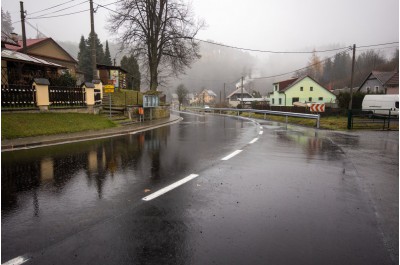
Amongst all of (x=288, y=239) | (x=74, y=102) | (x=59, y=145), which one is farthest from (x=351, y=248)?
(x=74, y=102)

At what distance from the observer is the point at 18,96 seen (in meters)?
14.6

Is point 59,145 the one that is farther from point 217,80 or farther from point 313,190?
point 217,80

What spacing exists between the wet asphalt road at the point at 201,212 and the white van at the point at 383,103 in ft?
91.1

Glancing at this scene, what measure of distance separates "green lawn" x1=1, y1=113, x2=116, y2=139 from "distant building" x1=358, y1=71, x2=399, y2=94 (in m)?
42.4

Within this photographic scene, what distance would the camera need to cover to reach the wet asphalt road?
3117mm

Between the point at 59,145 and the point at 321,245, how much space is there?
10.2m

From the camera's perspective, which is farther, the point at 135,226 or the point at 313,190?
the point at 313,190

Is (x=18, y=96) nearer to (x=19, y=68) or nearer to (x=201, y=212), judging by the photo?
(x=19, y=68)

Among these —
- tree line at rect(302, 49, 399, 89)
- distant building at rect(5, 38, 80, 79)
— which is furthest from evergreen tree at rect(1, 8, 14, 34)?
tree line at rect(302, 49, 399, 89)

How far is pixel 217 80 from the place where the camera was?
478 ft

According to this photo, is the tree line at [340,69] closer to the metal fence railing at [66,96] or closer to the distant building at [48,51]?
the distant building at [48,51]

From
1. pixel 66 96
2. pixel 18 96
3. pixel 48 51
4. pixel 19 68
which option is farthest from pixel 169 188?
pixel 48 51

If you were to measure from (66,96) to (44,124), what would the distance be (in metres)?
3.97

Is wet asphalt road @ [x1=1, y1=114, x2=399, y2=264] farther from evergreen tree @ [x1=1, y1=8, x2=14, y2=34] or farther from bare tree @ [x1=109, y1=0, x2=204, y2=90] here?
evergreen tree @ [x1=1, y1=8, x2=14, y2=34]
